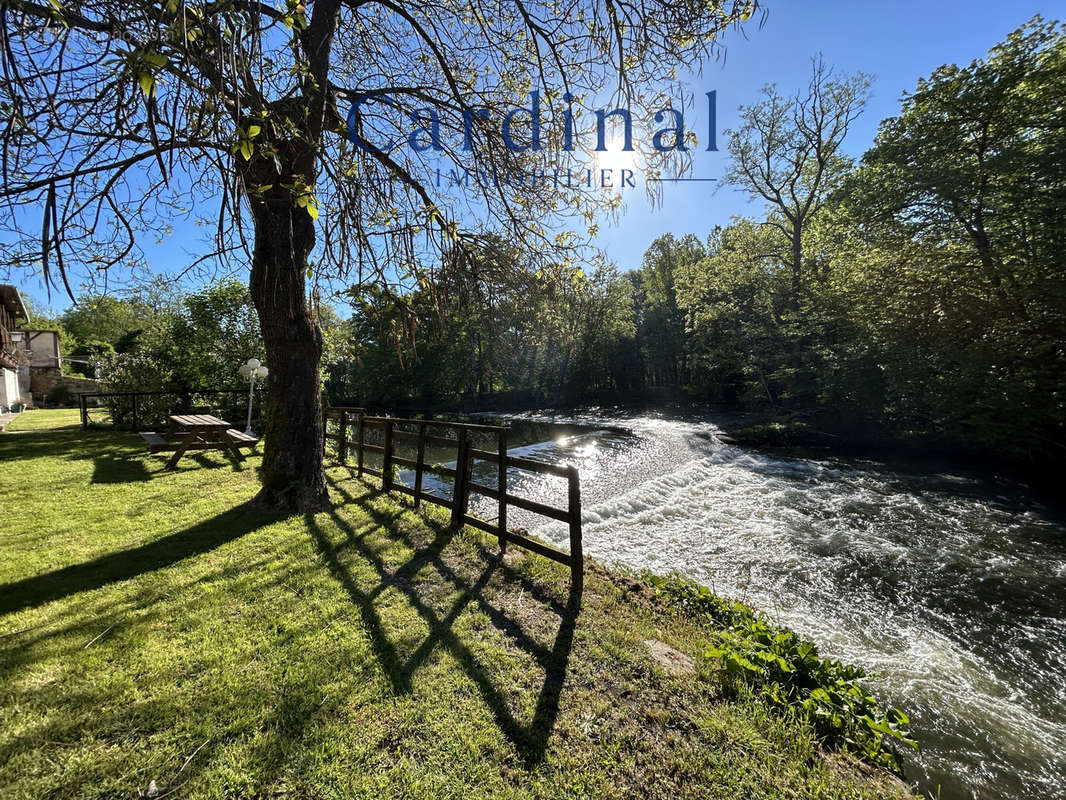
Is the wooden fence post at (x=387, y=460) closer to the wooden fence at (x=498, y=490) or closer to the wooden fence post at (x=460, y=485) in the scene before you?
the wooden fence at (x=498, y=490)

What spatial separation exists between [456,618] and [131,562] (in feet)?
11.6

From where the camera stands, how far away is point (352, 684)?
2.44 metres

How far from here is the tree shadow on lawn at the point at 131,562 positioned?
3315 millimetres

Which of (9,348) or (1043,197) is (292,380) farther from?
(9,348)

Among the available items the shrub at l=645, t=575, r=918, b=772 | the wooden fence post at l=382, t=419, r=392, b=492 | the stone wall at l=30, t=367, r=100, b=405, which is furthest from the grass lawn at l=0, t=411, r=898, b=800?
the stone wall at l=30, t=367, r=100, b=405

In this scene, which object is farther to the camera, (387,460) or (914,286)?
(914,286)

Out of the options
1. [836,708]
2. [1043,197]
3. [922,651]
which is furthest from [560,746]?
[1043,197]

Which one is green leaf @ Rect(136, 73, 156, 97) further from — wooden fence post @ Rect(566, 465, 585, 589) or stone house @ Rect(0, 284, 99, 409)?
stone house @ Rect(0, 284, 99, 409)

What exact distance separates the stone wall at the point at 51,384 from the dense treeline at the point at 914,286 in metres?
30.0

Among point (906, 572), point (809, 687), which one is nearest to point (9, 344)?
point (809, 687)

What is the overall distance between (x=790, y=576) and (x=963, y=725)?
94.9 inches

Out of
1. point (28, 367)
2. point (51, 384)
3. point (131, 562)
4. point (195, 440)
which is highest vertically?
point (28, 367)

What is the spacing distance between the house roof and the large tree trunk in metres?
23.5

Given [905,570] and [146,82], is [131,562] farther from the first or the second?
[905,570]
